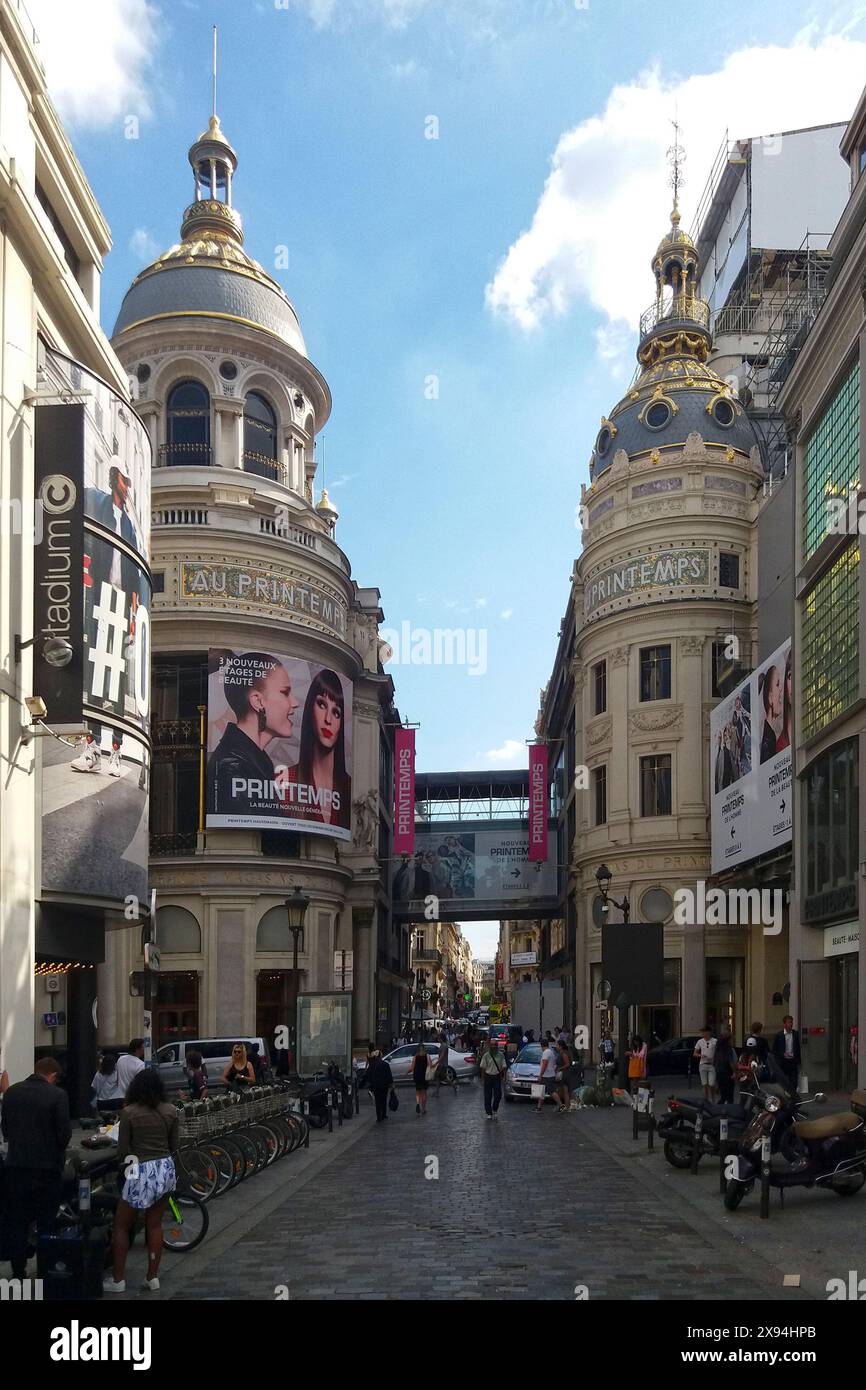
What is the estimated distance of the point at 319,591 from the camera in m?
51.0

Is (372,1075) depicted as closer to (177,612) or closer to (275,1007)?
(275,1007)

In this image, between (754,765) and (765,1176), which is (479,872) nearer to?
(754,765)

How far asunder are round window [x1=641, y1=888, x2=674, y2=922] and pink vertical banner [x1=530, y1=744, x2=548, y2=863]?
11.2 meters

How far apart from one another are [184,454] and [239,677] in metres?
10.0

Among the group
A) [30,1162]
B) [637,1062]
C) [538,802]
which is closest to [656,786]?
[538,802]

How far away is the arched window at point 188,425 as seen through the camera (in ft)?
170

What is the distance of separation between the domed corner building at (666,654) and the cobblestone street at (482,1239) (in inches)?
1045

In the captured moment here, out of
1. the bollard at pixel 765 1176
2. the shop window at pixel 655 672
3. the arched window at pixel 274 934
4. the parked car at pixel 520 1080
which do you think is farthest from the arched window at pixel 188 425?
the bollard at pixel 765 1176

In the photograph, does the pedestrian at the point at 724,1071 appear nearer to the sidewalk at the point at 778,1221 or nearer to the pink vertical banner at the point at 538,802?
the sidewalk at the point at 778,1221

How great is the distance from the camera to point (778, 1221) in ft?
46.3

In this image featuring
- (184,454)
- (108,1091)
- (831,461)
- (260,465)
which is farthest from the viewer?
(260,465)

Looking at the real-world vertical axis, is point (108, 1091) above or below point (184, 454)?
below
